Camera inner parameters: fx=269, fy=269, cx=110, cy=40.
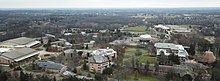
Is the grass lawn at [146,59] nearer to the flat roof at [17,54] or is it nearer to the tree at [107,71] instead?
the tree at [107,71]

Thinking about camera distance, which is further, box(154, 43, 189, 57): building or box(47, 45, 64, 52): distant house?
box(47, 45, 64, 52): distant house

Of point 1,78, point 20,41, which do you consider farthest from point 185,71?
point 20,41

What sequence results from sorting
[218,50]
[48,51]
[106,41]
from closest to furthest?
[218,50], [48,51], [106,41]

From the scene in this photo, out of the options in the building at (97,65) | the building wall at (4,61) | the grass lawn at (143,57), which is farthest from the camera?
the grass lawn at (143,57)

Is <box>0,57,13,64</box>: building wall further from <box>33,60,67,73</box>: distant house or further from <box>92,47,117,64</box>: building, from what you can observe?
<box>92,47,117,64</box>: building

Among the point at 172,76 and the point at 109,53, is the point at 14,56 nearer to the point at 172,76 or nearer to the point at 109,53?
the point at 109,53

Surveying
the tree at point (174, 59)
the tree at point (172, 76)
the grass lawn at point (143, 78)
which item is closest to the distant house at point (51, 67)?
the grass lawn at point (143, 78)

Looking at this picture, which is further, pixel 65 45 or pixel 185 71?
pixel 65 45

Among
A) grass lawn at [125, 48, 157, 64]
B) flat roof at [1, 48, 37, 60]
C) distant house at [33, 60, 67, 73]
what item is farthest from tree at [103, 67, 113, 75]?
flat roof at [1, 48, 37, 60]

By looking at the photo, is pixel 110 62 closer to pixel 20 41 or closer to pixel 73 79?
pixel 73 79

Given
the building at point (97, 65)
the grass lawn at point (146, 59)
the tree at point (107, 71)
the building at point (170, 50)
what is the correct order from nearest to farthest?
the tree at point (107, 71) < the building at point (97, 65) < the grass lawn at point (146, 59) < the building at point (170, 50)

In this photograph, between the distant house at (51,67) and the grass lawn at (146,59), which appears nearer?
the distant house at (51,67)
